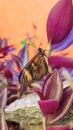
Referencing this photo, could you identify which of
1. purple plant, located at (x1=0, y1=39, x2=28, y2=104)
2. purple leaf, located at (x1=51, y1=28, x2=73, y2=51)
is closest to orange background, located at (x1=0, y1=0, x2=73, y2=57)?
purple plant, located at (x1=0, y1=39, x2=28, y2=104)

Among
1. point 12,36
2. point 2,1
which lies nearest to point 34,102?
point 12,36

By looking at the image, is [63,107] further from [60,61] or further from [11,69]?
[11,69]

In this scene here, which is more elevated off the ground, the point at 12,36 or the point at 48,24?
the point at 48,24

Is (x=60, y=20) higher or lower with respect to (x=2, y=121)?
higher

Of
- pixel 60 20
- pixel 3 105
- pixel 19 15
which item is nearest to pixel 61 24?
pixel 60 20

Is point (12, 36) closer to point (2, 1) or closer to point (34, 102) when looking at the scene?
point (2, 1)

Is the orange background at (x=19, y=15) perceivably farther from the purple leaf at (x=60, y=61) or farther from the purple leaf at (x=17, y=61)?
the purple leaf at (x=60, y=61)
